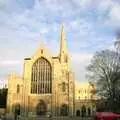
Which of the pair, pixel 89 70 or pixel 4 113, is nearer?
pixel 89 70

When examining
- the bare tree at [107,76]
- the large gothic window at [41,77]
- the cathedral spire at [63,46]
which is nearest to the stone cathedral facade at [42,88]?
the large gothic window at [41,77]

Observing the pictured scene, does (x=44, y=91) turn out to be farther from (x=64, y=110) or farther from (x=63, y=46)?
(x=63, y=46)

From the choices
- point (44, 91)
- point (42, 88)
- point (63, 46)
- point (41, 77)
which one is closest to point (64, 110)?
point (44, 91)

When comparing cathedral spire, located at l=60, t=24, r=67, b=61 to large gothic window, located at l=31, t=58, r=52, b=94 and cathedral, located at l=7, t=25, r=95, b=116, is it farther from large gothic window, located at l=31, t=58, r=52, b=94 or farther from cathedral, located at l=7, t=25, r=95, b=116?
large gothic window, located at l=31, t=58, r=52, b=94

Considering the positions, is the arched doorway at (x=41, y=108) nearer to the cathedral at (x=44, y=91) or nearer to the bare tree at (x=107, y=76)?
the cathedral at (x=44, y=91)

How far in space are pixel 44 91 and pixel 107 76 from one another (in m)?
32.8

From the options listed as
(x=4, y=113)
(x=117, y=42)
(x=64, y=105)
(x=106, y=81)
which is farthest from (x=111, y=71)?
(x=4, y=113)

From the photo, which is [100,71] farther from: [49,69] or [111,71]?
[49,69]

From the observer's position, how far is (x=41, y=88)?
88.9 meters

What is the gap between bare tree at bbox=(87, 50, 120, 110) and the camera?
56031mm

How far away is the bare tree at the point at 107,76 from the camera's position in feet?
184

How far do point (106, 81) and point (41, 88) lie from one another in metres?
33.1

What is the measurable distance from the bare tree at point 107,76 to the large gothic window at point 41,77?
2799 centimetres

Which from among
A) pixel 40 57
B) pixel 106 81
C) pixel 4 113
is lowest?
pixel 4 113
